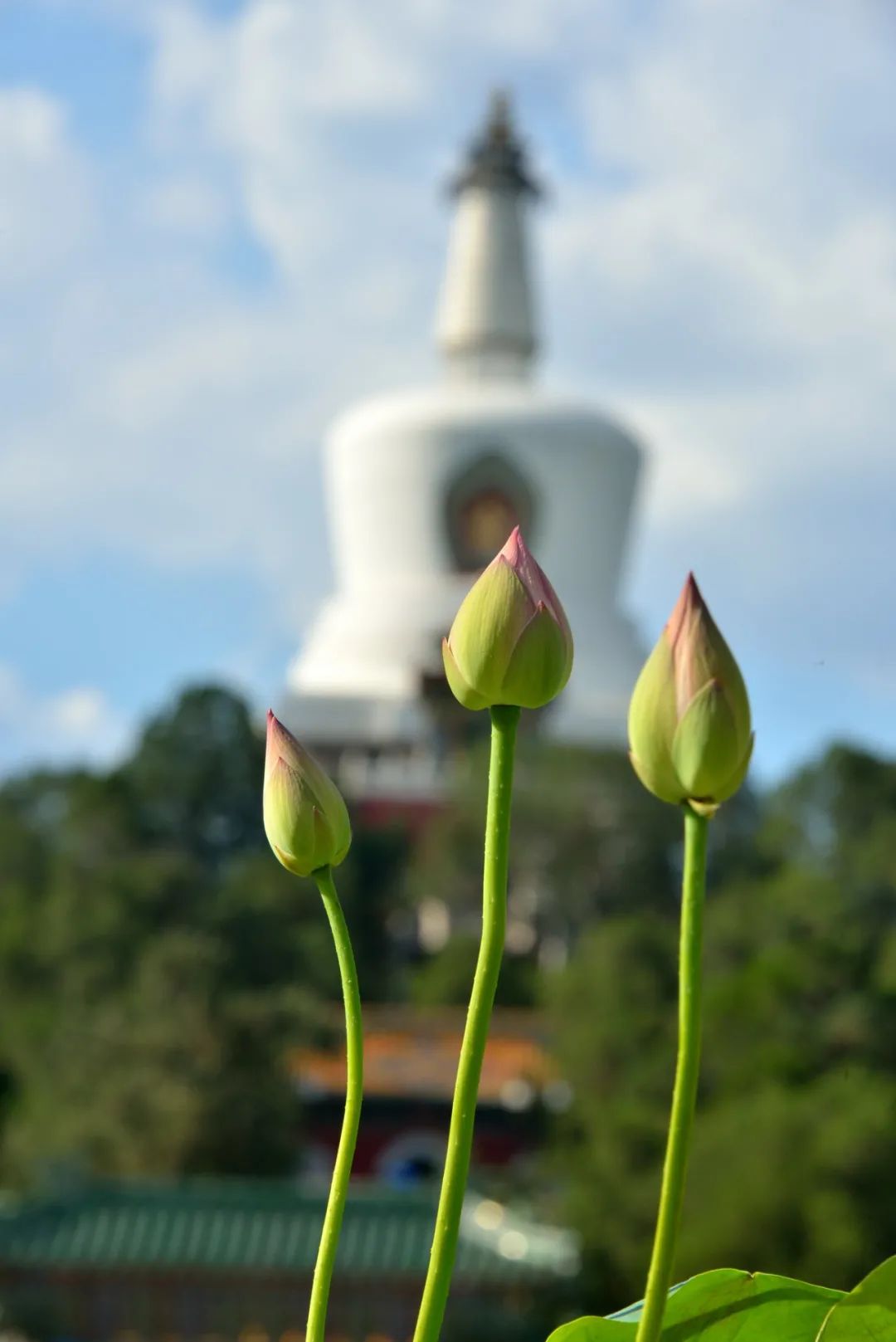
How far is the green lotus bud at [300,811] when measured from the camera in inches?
19.3

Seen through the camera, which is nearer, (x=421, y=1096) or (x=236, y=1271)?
(x=236, y=1271)

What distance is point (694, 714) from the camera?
42 centimetres

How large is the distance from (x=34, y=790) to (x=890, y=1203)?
8385 millimetres

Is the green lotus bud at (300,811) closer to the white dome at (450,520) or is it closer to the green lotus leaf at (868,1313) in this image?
the green lotus leaf at (868,1313)

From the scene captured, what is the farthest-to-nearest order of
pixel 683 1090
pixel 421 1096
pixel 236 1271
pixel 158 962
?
1. pixel 421 1096
2. pixel 158 962
3. pixel 236 1271
4. pixel 683 1090

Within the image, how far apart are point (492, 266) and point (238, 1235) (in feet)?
45.4

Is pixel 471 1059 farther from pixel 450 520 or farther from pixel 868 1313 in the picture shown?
pixel 450 520

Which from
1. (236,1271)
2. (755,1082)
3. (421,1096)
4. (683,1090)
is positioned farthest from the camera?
(421,1096)

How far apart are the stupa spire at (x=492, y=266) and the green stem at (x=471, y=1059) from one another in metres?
18.6

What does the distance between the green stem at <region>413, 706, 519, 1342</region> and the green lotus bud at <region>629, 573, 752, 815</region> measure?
0.03 metres

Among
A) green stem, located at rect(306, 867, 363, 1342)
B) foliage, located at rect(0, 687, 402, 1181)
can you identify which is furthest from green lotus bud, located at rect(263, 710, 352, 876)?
foliage, located at rect(0, 687, 402, 1181)

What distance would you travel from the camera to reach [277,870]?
1188 centimetres

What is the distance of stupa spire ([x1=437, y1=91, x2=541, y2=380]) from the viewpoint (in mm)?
18922

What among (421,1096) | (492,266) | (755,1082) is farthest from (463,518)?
(755,1082)
